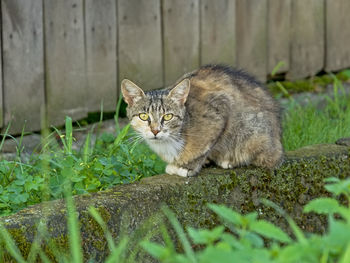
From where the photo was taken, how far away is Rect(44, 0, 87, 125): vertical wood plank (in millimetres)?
5672

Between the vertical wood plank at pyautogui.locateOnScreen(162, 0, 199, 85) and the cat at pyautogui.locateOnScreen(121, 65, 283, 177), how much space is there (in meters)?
1.66

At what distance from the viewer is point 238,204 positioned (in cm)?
441

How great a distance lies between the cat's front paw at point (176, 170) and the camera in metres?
4.38

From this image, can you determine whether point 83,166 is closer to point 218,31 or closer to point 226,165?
point 226,165

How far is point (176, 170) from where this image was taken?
4434 mm

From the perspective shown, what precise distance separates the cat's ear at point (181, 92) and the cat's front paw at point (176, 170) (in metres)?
0.38

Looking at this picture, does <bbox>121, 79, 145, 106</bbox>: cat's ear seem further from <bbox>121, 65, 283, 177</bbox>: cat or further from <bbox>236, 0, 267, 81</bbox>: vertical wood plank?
<bbox>236, 0, 267, 81</bbox>: vertical wood plank

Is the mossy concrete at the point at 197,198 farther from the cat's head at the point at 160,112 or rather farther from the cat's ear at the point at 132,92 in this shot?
the cat's ear at the point at 132,92

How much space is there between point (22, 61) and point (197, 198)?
6.57ft

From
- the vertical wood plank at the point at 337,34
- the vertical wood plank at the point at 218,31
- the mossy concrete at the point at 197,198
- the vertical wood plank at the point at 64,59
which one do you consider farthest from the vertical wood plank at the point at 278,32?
the mossy concrete at the point at 197,198

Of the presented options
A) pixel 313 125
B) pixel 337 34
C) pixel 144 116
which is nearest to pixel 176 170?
pixel 144 116

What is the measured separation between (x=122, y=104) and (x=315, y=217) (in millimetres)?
2152

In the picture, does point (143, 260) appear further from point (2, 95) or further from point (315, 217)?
point (2, 95)

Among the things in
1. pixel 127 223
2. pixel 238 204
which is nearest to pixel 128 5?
pixel 238 204
